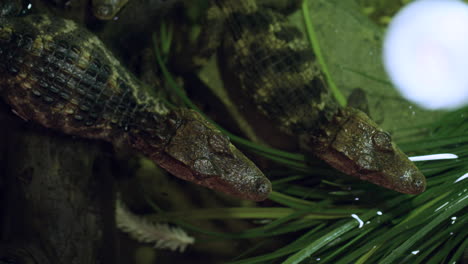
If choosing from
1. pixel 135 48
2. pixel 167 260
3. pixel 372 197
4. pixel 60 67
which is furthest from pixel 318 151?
pixel 60 67

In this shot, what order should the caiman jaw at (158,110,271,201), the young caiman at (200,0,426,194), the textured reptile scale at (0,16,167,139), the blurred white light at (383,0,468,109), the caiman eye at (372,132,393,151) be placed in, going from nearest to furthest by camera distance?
the textured reptile scale at (0,16,167,139) < the caiman jaw at (158,110,271,201) < the caiman eye at (372,132,393,151) < the young caiman at (200,0,426,194) < the blurred white light at (383,0,468,109)

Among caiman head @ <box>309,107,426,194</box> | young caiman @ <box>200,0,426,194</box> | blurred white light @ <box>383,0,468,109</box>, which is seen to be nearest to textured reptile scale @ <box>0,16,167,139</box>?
young caiman @ <box>200,0,426,194</box>

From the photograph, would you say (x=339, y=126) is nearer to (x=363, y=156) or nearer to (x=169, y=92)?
(x=363, y=156)

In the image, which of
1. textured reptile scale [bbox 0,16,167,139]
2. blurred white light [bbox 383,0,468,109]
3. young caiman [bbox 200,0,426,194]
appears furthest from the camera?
blurred white light [bbox 383,0,468,109]

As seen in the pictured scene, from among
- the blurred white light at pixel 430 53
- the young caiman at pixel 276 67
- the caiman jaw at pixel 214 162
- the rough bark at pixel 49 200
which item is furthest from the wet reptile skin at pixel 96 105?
the blurred white light at pixel 430 53

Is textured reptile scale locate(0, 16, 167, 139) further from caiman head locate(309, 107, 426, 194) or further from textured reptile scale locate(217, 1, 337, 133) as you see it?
caiman head locate(309, 107, 426, 194)

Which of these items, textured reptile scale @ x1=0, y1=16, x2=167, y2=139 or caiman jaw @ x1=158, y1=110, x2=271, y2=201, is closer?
textured reptile scale @ x1=0, y1=16, x2=167, y2=139
